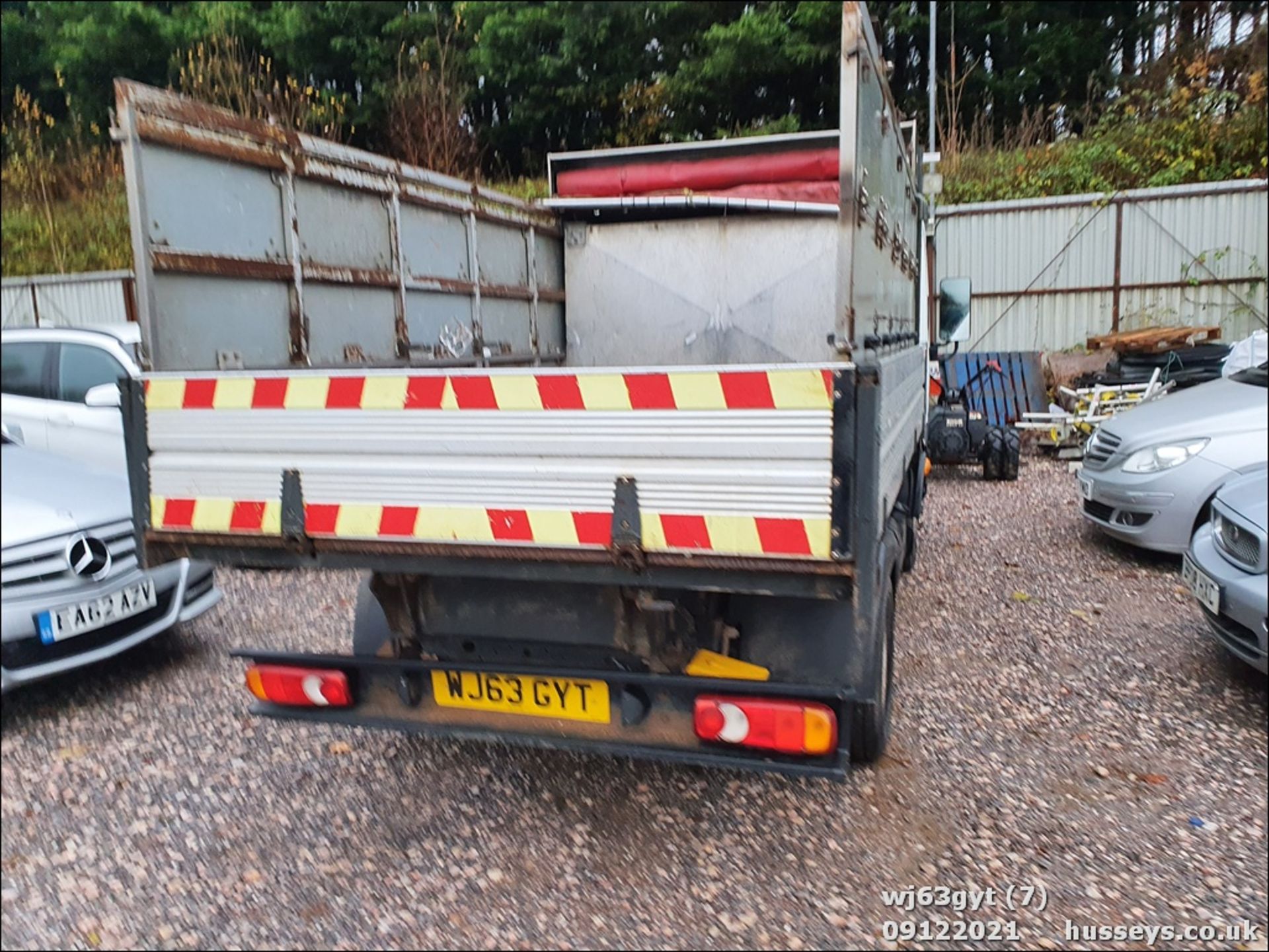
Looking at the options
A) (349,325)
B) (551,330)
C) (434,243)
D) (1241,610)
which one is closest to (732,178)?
(551,330)

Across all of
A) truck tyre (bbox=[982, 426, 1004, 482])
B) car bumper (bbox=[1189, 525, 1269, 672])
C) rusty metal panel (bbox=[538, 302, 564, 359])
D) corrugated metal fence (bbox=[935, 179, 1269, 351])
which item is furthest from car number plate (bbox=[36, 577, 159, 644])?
corrugated metal fence (bbox=[935, 179, 1269, 351])

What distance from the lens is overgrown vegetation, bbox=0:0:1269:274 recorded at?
13500 mm

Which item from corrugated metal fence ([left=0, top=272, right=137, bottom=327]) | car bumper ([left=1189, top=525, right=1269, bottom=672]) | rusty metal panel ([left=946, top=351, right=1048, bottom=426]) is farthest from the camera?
corrugated metal fence ([left=0, top=272, right=137, bottom=327])

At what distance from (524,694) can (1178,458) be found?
4.23m

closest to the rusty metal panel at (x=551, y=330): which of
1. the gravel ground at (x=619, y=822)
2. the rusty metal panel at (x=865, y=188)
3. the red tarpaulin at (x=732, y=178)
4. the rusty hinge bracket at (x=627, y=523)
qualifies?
the red tarpaulin at (x=732, y=178)

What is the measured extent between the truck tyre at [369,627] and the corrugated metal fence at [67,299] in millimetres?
9361

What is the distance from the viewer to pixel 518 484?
211cm

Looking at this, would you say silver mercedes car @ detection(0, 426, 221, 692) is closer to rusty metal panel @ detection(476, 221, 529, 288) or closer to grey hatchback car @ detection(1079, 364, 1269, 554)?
rusty metal panel @ detection(476, 221, 529, 288)

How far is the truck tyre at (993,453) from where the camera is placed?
8.07m

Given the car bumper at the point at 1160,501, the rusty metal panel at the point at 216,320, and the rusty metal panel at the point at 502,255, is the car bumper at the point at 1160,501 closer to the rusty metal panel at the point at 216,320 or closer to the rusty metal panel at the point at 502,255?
the rusty metal panel at the point at 502,255

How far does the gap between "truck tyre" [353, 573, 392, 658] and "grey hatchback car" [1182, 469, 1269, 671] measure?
3065 mm

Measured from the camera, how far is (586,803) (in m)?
2.85

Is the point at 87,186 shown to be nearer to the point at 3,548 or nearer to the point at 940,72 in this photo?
the point at 3,548

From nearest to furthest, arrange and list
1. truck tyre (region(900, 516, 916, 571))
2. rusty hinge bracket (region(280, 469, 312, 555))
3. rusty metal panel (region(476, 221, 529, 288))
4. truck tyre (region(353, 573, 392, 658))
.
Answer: rusty hinge bracket (region(280, 469, 312, 555)) → truck tyre (region(353, 573, 392, 658)) → rusty metal panel (region(476, 221, 529, 288)) → truck tyre (region(900, 516, 916, 571))
